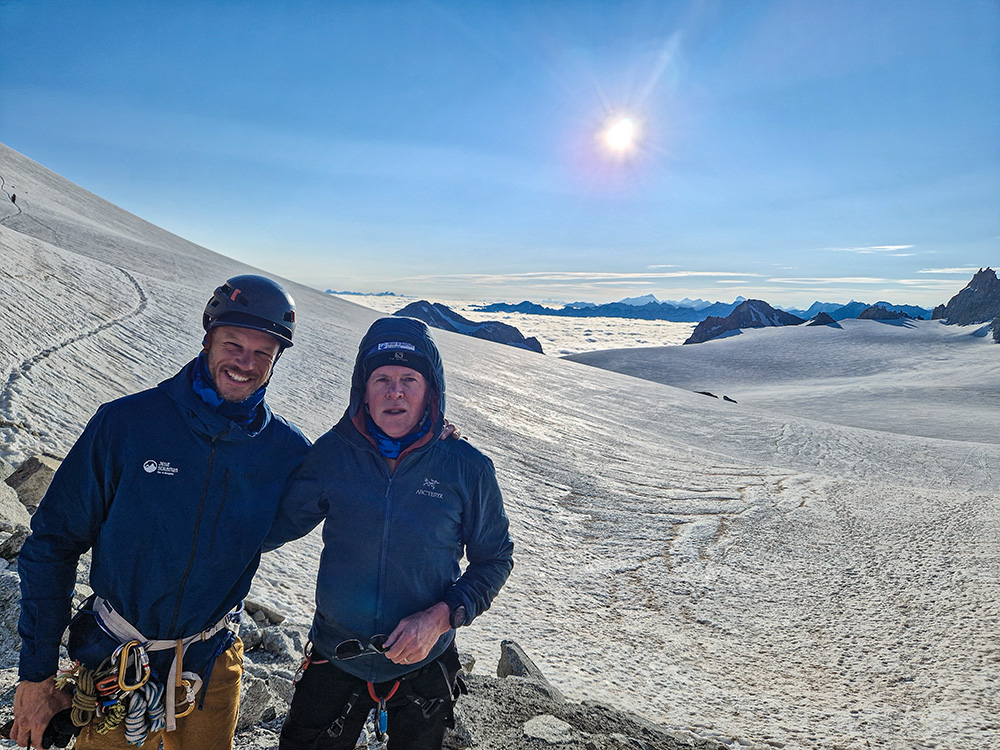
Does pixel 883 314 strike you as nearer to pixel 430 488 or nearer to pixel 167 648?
pixel 430 488

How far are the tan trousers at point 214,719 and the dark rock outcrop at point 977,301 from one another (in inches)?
5036

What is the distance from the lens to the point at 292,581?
5484 mm

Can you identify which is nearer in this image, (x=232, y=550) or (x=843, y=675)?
(x=232, y=550)

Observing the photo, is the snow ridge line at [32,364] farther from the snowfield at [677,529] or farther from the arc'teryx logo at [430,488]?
the arc'teryx logo at [430,488]

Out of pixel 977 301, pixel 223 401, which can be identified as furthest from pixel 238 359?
pixel 977 301

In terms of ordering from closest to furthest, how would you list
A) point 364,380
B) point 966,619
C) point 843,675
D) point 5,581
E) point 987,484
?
point 364,380 → point 5,581 → point 843,675 → point 966,619 → point 987,484

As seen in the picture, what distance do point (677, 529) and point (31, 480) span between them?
887 centimetres

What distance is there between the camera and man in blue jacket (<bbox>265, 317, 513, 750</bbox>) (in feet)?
7.46

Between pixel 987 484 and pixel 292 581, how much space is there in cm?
1635

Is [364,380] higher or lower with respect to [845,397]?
higher

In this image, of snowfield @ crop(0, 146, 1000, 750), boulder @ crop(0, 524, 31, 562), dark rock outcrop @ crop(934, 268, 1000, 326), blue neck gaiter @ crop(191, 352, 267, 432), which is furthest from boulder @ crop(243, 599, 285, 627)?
dark rock outcrop @ crop(934, 268, 1000, 326)

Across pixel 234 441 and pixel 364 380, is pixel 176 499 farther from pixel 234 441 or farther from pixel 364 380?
pixel 364 380

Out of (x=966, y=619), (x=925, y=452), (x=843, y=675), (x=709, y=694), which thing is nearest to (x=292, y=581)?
(x=709, y=694)

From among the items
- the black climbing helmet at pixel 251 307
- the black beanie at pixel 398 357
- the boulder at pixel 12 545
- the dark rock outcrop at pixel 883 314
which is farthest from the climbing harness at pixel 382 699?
the dark rock outcrop at pixel 883 314
